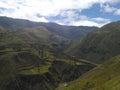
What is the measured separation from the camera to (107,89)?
642 feet

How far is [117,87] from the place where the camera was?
184000 millimetres

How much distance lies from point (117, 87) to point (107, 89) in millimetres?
12894
